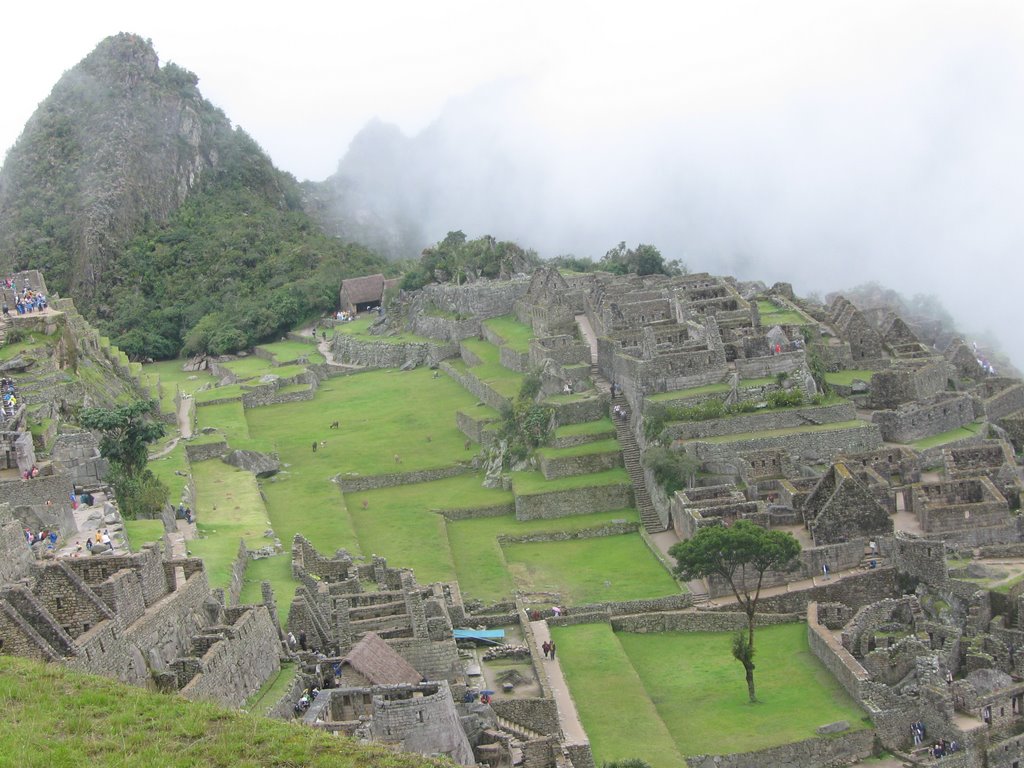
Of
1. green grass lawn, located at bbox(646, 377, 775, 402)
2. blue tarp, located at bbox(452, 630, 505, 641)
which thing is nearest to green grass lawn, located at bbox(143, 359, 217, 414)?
green grass lawn, located at bbox(646, 377, 775, 402)

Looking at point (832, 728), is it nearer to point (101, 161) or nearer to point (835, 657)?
point (835, 657)

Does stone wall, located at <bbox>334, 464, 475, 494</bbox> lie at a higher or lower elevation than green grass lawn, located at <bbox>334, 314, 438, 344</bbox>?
lower

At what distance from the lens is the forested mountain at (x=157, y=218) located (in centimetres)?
9825

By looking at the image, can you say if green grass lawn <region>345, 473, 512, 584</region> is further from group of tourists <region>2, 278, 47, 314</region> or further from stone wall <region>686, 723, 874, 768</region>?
group of tourists <region>2, 278, 47, 314</region>

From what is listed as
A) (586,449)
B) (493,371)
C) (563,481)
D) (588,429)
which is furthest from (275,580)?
(493,371)

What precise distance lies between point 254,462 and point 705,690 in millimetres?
25697

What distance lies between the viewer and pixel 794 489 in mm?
48438

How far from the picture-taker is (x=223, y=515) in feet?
165

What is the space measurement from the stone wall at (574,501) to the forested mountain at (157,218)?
134ft

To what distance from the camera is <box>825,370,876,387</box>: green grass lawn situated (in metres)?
58.9

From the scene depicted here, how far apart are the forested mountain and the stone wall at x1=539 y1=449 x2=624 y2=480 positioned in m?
39.4

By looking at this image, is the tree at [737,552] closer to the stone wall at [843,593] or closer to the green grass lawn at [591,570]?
the stone wall at [843,593]

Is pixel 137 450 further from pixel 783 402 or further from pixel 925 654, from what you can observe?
pixel 925 654

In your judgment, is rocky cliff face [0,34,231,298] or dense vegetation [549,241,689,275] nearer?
dense vegetation [549,241,689,275]
